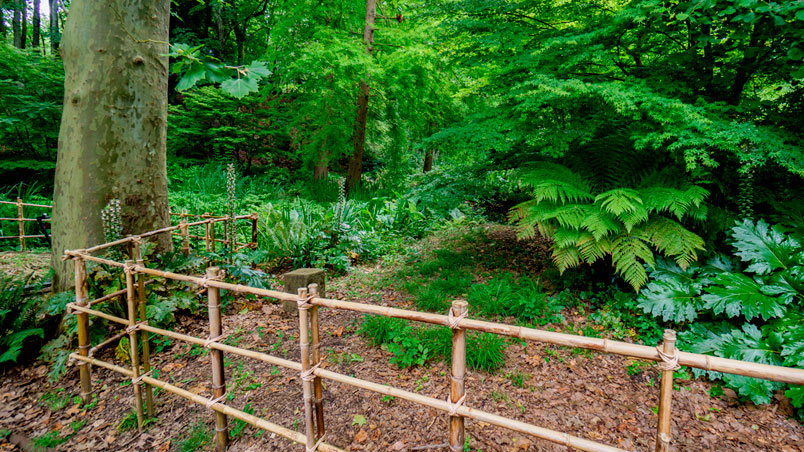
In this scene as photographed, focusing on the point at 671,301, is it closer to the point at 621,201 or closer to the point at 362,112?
the point at 621,201

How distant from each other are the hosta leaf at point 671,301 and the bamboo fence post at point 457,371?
188 centimetres

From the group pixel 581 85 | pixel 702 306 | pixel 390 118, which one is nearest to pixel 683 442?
pixel 702 306

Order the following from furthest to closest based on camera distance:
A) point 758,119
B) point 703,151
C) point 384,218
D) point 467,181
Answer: point 384,218
point 467,181
point 758,119
point 703,151

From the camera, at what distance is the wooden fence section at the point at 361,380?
1218mm

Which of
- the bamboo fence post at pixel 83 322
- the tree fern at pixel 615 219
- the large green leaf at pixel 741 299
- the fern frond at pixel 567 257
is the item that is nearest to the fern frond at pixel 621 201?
the tree fern at pixel 615 219

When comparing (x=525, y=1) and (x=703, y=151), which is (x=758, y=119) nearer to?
(x=703, y=151)

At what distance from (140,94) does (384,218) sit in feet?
13.1

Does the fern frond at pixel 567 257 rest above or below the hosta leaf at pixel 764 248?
below

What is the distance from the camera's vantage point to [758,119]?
2801 mm

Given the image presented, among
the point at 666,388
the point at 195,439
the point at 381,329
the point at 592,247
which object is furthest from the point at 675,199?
the point at 195,439

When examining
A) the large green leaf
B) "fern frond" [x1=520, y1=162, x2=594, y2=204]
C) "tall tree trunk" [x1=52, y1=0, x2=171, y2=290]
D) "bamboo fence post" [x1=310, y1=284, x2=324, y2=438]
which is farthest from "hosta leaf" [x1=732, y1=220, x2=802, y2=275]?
"tall tree trunk" [x1=52, y1=0, x2=171, y2=290]

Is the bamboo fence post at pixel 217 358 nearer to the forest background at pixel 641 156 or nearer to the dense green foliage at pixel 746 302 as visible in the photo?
the forest background at pixel 641 156

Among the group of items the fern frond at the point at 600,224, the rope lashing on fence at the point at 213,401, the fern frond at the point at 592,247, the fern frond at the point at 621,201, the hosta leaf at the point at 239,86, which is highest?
the hosta leaf at the point at 239,86

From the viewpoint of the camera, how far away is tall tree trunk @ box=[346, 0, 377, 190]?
6680 millimetres
